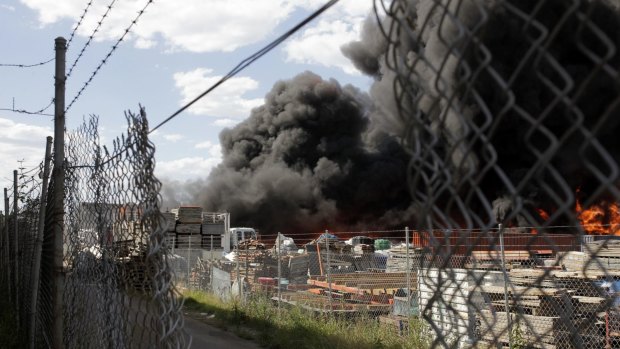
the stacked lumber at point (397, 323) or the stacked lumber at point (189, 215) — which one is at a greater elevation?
the stacked lumber at point (189, 215)

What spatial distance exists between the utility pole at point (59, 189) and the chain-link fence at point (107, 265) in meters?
0.01

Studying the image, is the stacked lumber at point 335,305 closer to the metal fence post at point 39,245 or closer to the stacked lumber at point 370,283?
the stacked lumber at point 370,283

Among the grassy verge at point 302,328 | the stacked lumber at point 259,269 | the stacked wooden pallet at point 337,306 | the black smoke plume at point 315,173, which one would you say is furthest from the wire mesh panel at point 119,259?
the black smoke plume at point 315,173

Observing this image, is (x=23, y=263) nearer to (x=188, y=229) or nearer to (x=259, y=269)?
(x=259, y=269)

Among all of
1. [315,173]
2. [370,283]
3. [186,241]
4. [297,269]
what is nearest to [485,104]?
[370,283]

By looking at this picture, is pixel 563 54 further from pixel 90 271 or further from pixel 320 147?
pixel 90 271

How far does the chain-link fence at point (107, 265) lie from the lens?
9.35 ft

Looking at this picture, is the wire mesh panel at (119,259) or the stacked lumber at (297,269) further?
the stacked lumber at (297,269)

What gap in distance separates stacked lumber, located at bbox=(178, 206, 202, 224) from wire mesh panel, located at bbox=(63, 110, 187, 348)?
59.7ft

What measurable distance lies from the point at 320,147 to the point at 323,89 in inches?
180

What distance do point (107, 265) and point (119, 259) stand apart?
0.49 feet

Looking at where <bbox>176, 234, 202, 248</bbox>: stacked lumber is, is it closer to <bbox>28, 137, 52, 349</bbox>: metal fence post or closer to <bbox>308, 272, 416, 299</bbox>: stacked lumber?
<bbox>308, 272, 416, 299</bbox>: stacked lumber

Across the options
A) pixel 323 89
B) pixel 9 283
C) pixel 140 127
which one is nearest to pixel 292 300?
pixel 9 283

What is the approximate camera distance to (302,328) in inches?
413
